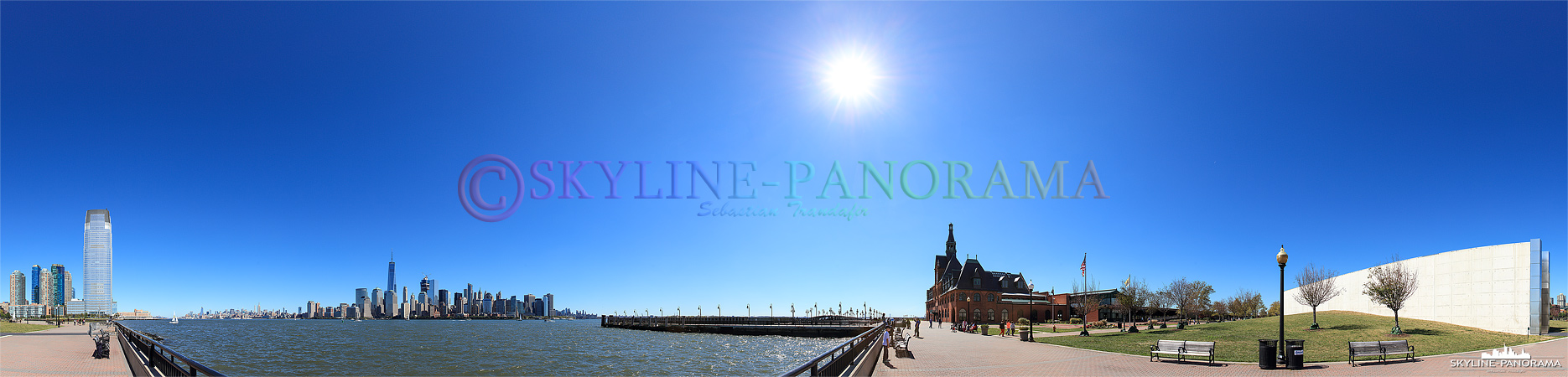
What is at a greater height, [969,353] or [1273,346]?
[1273,346]

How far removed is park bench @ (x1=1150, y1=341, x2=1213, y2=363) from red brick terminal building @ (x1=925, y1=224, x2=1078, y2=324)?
239 feet

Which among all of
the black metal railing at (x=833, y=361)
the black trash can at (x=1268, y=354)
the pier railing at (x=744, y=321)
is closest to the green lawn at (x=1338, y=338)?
the black trash can at (x=1268, y=354)

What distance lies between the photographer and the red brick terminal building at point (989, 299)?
96438 mm

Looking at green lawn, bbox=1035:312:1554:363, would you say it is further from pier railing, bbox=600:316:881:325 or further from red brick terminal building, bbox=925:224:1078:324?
pier railing, bbox=600:316:881:325

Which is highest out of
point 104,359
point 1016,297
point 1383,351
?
point 1383,351

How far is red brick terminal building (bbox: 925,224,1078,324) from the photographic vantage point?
96438 millimetres

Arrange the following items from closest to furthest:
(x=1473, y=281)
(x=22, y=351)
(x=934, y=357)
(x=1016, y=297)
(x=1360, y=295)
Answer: (x=934, y=357) → (x=22, y=351) → (x=1473, y=281) → (x=1360, y=295) → (x=1016, y=297)

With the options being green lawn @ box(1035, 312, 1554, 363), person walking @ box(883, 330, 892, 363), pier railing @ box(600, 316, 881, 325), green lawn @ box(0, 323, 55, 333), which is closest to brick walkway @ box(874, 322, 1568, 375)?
person walking @ box(883, 330, 892, 363)

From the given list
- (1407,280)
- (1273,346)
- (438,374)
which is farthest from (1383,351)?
(438,374)

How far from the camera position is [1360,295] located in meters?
55.7

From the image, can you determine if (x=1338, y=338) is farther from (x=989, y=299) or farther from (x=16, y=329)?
(x=16, y=329)

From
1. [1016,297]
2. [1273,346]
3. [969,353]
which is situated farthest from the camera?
[1016,297]

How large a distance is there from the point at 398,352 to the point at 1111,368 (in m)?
55.3

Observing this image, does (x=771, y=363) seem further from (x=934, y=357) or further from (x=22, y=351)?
(x=22, y=351)
